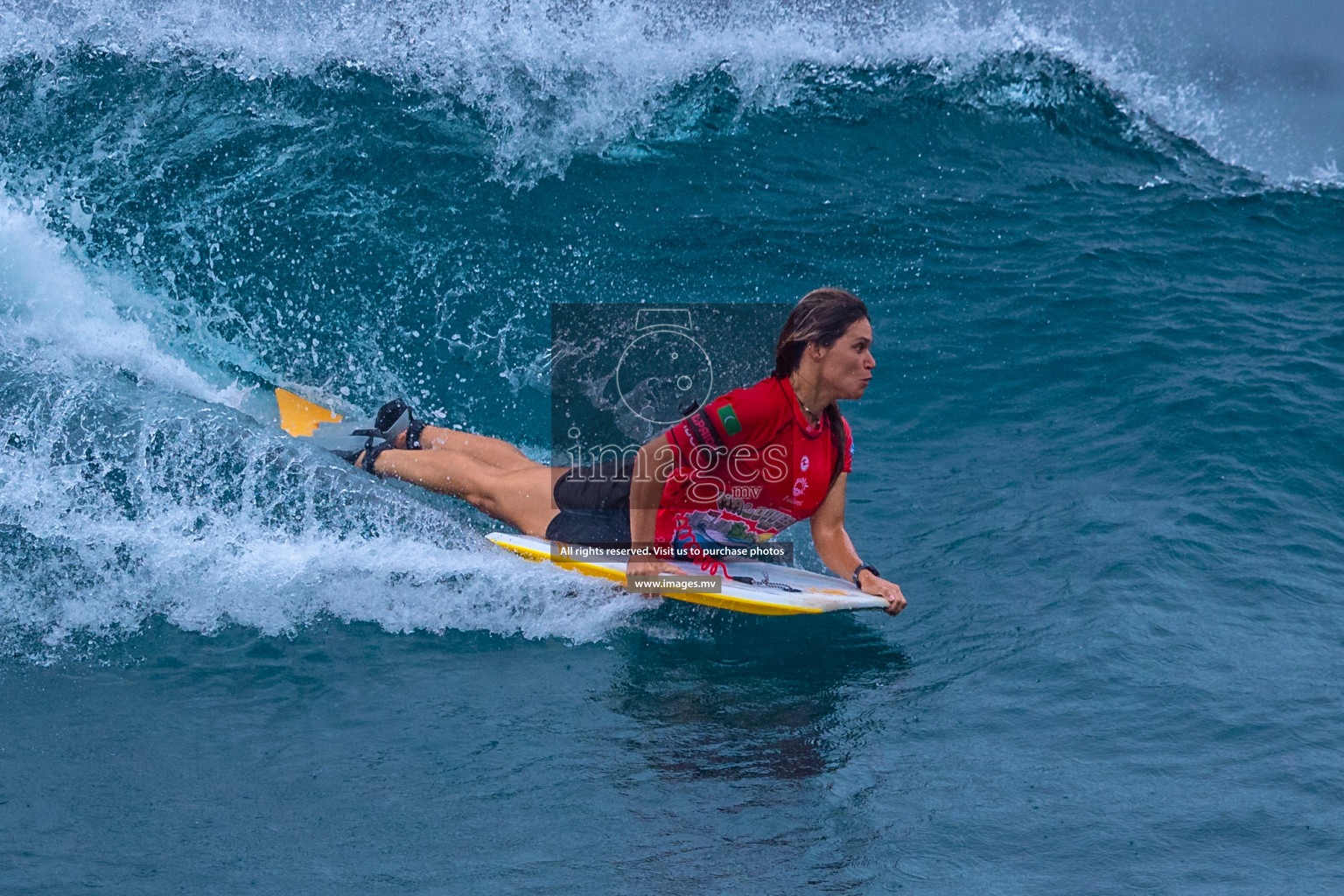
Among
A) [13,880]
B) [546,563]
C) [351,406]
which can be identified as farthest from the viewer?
[351,406]

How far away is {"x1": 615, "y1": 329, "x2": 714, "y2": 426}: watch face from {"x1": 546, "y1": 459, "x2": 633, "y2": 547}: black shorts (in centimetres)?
183

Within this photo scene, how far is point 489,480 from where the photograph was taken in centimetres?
486

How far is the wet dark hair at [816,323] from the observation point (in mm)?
3707

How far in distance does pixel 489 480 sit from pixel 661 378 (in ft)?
6.66

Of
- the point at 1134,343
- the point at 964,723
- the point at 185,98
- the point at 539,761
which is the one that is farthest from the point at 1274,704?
the point at 185,98

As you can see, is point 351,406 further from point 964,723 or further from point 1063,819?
point 1063,819

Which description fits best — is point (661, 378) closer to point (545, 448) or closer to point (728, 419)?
point (545, 448)

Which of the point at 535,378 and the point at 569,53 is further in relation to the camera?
the point at 569,53

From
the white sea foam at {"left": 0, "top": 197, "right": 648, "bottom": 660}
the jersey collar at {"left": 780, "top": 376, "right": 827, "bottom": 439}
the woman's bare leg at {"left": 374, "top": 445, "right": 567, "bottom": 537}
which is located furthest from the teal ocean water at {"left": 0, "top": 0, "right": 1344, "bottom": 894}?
the jersey collar at {"left": 780, "top": 376, "right": 827, "bottom": 439}

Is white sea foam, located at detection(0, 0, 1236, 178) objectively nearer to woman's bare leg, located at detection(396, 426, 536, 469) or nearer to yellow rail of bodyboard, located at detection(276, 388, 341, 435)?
yellow rail of bodyboard, located at detection(276, 388, 341, 435)

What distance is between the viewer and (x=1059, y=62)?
10156 millimetres

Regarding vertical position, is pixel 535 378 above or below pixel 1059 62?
below

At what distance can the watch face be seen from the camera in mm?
6535

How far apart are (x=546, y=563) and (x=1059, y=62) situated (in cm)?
→ 799
